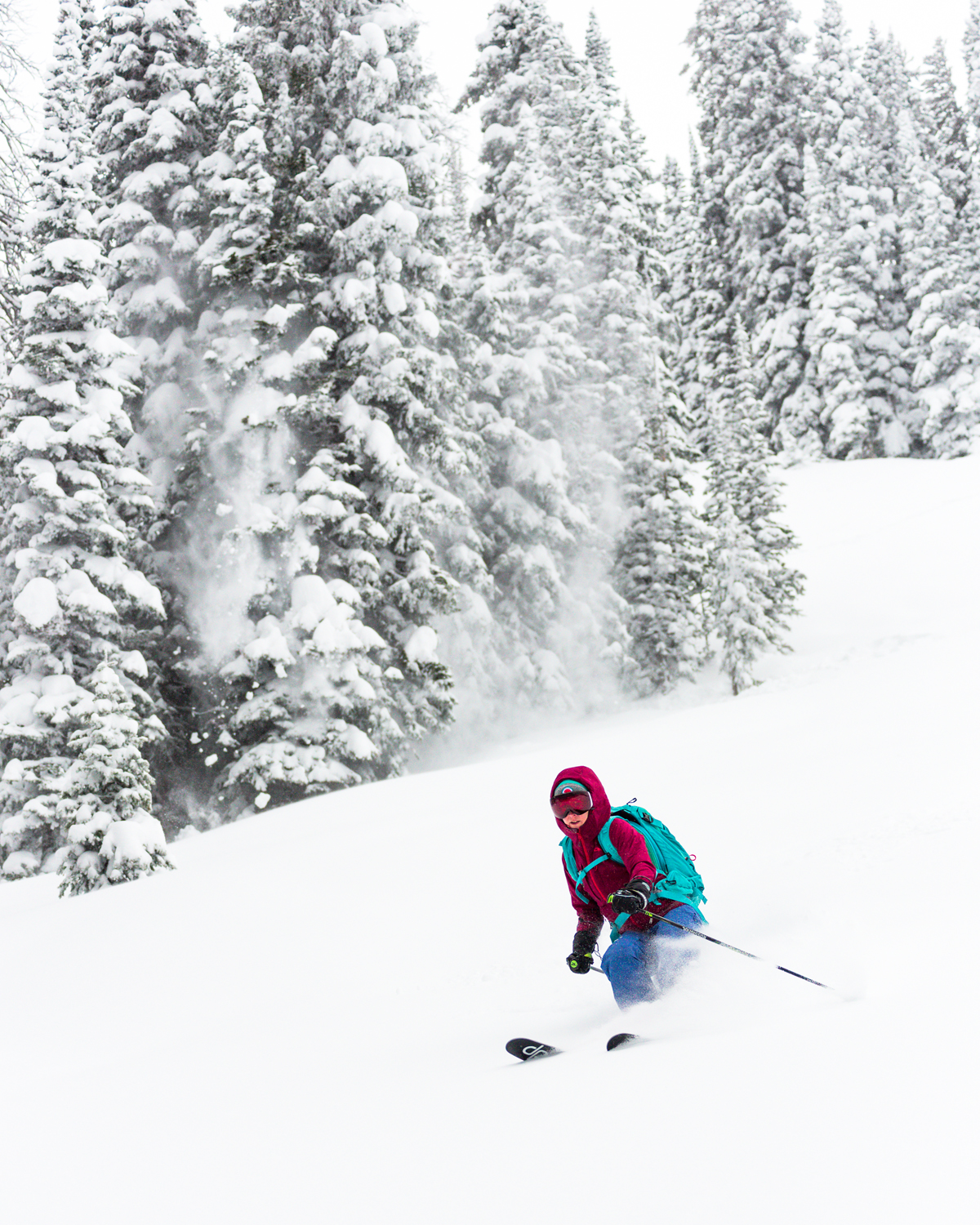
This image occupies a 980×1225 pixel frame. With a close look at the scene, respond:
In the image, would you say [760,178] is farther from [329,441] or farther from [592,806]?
[592,806]

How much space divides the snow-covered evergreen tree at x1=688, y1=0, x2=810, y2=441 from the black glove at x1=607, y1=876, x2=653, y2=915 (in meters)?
32.4

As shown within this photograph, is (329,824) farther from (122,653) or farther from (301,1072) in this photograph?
(301,1072)

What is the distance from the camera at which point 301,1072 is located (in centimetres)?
502

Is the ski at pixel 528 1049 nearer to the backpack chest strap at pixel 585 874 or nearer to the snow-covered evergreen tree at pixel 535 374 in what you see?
the backpack chest strap at pixel 585 874

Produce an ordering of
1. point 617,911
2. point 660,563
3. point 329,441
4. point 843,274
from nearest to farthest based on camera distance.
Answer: point 617,911
point 329,441
point 660,563
point 843,274

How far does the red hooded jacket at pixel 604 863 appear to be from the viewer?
486 centimetres

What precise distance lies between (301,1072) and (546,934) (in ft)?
7.94

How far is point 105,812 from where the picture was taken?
36.3ft

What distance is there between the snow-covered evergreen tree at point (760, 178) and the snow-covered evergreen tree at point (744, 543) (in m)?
11.3

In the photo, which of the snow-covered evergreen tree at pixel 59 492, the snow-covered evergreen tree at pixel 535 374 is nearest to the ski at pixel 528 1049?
the snow-covered evergreen tree at pixel 59 492

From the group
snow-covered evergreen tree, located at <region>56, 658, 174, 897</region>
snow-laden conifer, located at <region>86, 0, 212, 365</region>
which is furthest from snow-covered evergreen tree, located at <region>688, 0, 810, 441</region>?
snow-covered evergreen tree, located at <region>56, 658, 174, 897</region>

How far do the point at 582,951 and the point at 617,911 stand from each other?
339mm

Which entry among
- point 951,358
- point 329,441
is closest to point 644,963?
point 329,441

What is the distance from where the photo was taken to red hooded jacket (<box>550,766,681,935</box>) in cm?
486
